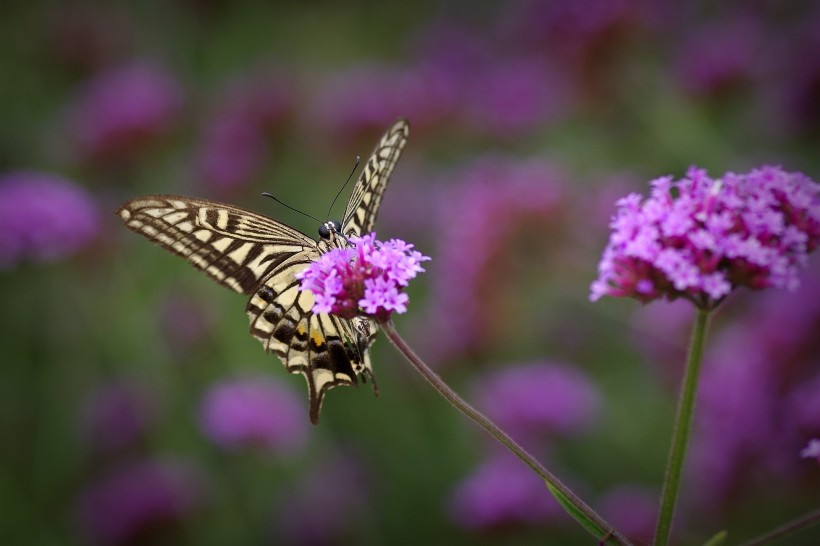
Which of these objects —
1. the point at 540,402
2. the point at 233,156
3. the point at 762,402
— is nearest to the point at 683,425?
the point at 762,402

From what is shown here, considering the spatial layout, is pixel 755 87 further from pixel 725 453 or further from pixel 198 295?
pixel 198 295

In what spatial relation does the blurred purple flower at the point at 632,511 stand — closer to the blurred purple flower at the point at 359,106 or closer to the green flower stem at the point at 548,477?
the green flower stem at the point at 548,477

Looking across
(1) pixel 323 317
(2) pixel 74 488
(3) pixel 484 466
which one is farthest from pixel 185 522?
(1) pixel 323 317

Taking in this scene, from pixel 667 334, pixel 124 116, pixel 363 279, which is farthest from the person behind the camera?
pixel 124 116

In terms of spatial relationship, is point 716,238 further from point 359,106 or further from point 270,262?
point 359,106

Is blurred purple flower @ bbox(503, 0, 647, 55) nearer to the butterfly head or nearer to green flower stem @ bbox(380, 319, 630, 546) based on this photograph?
the butterfly head
